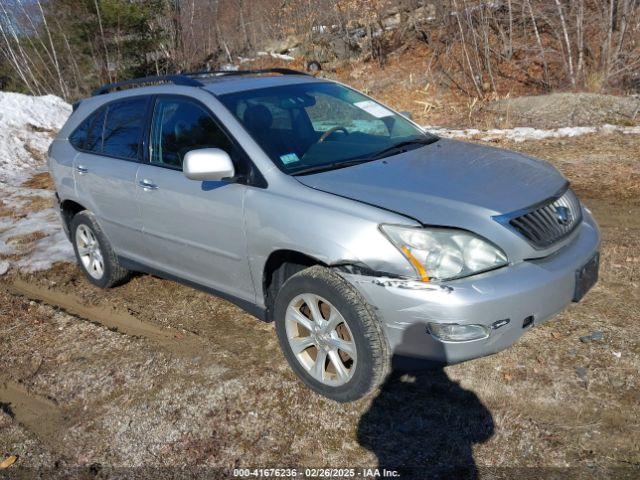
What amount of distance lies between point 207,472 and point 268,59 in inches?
788

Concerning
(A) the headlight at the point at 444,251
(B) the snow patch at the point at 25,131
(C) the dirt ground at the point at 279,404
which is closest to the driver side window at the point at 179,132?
(C) the dirt ground at the point at 279,404

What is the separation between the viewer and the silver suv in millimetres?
2861

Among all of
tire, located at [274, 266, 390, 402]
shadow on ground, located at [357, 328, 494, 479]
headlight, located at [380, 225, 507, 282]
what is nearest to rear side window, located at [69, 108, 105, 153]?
tire, located at [274, 266, 390, 402]

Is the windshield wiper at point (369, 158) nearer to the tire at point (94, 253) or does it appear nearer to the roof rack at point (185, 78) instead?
the roof rack at point (185, 78)

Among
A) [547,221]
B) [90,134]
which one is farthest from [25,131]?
[547,221]

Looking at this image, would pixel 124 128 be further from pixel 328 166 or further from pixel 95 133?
pixel 328 166

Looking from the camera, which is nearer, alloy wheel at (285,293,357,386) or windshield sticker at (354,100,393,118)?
alloy wheel at (285,293,357,386)

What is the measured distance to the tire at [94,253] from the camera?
16.2 feet

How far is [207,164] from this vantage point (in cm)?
340

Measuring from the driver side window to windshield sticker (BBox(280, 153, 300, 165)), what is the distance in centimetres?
37

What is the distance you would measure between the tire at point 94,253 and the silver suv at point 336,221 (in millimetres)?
237

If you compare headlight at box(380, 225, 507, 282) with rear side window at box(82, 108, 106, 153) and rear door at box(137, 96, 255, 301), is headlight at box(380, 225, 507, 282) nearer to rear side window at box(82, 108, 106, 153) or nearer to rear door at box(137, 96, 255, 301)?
rear door at box(137, 96, 255, 301)

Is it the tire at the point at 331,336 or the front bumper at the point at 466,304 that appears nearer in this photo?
the front bumper at the point at 466,304

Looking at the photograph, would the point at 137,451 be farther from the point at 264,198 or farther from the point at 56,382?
the point at 264,198
